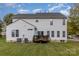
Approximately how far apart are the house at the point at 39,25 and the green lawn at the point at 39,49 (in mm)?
76

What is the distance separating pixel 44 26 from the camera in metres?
14.7

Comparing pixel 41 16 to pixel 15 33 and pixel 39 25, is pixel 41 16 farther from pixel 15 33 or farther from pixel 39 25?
pixel 15 33

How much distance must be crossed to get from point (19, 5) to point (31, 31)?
30 cm

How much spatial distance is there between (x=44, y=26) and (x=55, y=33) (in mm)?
136

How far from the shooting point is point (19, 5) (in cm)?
1463

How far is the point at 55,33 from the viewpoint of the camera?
48.1 feet

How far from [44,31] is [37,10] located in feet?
0.75

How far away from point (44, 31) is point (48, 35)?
0.06 m

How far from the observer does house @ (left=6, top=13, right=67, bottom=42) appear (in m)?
14.6

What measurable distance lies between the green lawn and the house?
76mm

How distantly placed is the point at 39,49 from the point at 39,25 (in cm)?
25

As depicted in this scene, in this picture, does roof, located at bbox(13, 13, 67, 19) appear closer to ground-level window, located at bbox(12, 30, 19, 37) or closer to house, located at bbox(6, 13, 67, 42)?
house, located at bbox(6, 13, 67, 42)

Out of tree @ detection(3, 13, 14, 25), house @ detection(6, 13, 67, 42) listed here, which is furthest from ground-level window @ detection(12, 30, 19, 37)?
tree @ detection(3, 13, 14, 25)

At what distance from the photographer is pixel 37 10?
1466cm
